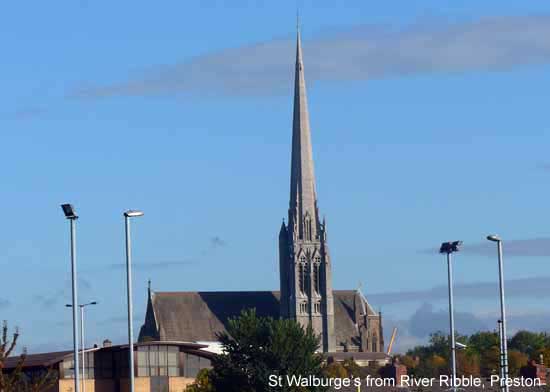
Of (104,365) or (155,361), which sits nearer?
(104,365)

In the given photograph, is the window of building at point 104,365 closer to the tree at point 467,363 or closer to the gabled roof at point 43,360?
the gabled roof at point 43,360

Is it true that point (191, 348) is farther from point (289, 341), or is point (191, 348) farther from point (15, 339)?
point (15, 339)

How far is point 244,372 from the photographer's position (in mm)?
110562

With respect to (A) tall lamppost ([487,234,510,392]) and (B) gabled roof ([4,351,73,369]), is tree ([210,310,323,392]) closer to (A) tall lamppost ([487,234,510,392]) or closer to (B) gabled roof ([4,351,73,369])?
(B) gabled roof ([4,351,73,369])

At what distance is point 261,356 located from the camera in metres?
112

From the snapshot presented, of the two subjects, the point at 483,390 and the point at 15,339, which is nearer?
the point at 15,339

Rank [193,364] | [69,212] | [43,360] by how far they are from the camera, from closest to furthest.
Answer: [69,212] → [43,360] → [193,364]

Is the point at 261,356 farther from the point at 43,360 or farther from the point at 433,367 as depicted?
the point at 433,367

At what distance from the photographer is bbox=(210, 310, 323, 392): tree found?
360ft

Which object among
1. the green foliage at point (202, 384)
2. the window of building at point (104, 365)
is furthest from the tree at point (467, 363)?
the window of building at point (104, 365)

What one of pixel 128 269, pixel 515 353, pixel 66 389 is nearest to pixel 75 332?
pixel 128 269

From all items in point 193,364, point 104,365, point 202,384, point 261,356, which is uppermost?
point 261,356

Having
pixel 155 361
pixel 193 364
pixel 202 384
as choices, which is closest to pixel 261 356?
pixel 193 364

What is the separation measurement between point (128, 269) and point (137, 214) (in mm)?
1936
